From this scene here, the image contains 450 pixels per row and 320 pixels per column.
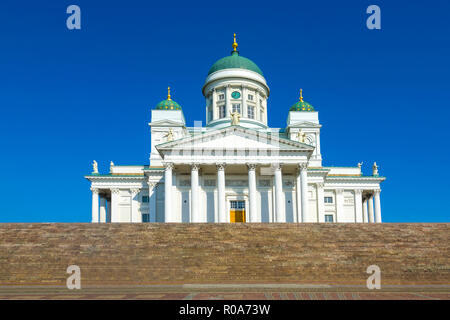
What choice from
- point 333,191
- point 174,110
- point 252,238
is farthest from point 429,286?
point 174,110

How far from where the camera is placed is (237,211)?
38375mm

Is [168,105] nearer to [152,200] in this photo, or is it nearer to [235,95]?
[235,95]

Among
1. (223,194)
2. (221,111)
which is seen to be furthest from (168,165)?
(221,111)

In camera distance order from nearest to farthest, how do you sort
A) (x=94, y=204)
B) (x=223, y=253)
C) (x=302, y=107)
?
(x=223, y=253) → (x=94, y=204) → (x=302, y=107)

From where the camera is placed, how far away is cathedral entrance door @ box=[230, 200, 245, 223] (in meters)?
38.1

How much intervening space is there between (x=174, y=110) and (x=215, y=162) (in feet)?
53.1

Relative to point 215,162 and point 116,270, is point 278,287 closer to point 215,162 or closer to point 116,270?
point 116,270

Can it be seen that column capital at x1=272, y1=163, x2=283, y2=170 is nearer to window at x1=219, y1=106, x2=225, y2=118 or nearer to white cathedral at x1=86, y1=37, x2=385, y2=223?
white cathedral at x1=86, y1=37, x2=385, y2=223

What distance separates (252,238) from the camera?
73.6ft

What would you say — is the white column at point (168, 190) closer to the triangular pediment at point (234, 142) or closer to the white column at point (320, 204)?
the triangular pediment at point (234, 142)

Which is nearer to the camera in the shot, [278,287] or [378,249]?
Answer: [278,287]

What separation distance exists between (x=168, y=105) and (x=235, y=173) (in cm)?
1594

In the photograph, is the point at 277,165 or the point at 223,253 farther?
the point at 277,165
